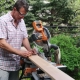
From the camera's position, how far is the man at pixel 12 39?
2.63 metres

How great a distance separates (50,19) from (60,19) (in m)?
0.33

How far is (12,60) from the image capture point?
2836 millimetres

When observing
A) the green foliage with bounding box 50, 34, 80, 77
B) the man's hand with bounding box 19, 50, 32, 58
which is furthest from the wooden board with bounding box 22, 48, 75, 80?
the green foliage with bounding box 50, 34, 80, 77

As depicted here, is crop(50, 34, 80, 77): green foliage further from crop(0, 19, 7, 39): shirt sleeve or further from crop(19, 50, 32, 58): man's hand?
crop(0, 19, 7, 39): shirt sleeve

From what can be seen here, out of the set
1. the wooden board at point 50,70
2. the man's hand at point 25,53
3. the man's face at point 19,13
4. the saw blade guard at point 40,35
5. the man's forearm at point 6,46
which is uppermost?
the man's face at point 19,13

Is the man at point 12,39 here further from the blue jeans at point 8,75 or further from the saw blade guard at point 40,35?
the saw blade guard at point 40,35

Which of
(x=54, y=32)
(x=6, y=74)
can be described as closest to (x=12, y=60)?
(x=6, y=74)

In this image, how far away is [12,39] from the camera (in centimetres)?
274

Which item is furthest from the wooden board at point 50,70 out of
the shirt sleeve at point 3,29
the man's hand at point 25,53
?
the shirt sleeve at point 3,29

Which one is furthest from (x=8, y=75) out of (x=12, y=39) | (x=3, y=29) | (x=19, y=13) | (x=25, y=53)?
(x=19, y=13)

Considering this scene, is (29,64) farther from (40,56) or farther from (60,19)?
(60,19)

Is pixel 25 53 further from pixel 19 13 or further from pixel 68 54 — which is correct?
pixel 68 54

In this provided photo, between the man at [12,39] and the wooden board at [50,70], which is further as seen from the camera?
the man at [12,39]

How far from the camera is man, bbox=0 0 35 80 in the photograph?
2.63 meters
